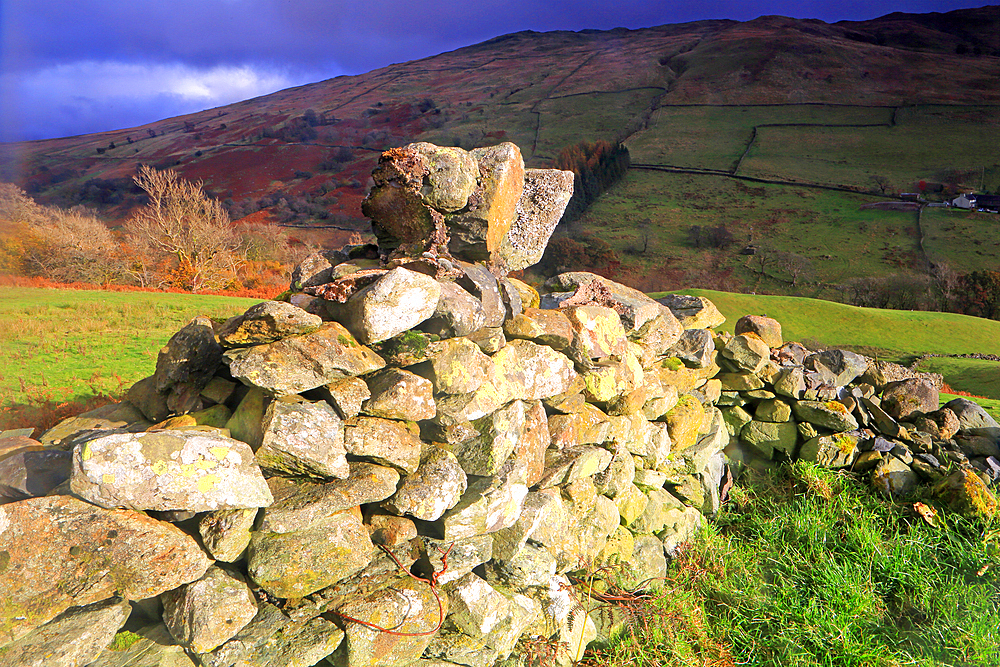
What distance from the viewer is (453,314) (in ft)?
8.73

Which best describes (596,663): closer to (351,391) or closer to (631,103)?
(351,391)

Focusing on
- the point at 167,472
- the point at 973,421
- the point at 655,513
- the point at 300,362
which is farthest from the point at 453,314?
the point at 973,421

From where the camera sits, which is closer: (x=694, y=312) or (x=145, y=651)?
(x=145, y=651)

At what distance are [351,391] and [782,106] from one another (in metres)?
54.3

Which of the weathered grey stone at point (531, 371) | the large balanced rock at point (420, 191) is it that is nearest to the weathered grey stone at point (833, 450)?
the weathered grey stone at point (531, 371)

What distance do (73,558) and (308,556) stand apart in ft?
2.72

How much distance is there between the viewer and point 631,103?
163 ft

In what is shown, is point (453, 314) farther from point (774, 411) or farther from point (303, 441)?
point (774, 411)

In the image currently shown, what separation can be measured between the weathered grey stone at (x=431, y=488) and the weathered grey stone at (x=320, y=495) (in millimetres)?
88

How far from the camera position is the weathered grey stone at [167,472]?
1.84 meters

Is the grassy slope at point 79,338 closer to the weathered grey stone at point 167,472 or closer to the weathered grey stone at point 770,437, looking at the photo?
the weathered grey stone at point 167,472

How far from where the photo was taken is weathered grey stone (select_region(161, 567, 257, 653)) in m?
1.93

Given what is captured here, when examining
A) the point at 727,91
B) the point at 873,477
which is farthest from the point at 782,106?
the point at 873,477

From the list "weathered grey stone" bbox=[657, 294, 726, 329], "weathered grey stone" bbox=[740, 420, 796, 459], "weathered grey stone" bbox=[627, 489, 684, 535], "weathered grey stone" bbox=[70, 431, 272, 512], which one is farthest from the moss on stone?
"weathered grey stone" bbox=[740, 420, 796, 459]
